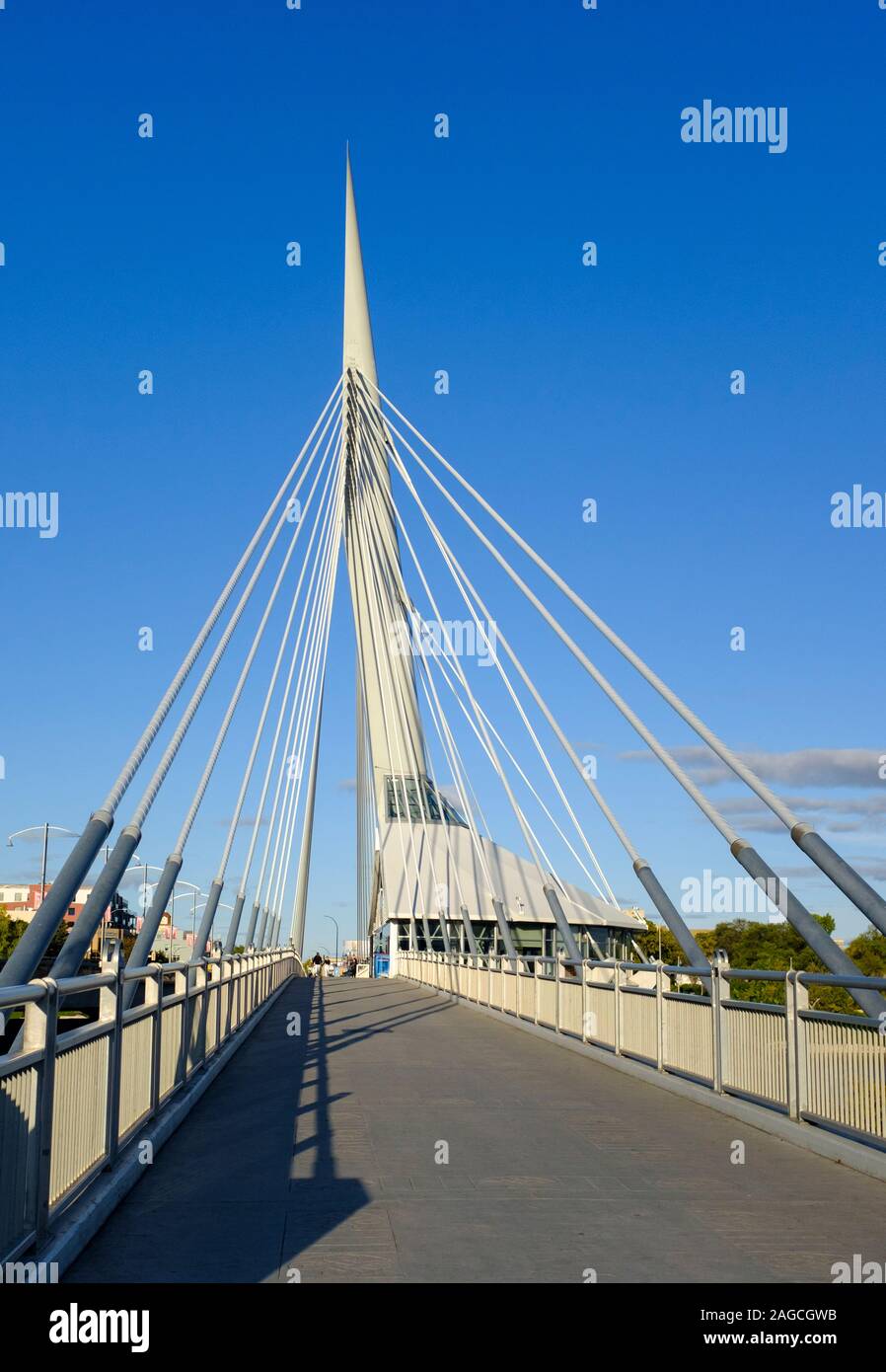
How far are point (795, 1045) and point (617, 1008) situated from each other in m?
6.56

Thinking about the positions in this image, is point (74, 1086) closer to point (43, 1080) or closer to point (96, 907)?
point (43, 1080)

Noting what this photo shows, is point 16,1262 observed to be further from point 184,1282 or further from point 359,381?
point 359,381

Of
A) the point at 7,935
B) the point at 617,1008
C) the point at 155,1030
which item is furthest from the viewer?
the point at 7,935

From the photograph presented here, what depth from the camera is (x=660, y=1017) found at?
14883 mm

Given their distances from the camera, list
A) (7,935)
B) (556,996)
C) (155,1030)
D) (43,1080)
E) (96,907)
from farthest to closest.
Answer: (7,935), (556,996), (96,907), (155,1030), (43,1080)

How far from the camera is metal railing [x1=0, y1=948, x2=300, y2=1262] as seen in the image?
593 cm

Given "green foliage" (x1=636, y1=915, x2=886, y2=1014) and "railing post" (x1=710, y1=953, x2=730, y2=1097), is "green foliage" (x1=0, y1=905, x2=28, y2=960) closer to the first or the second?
"green foliage" (x1=636, y1=915, x2=886, y2=1014)

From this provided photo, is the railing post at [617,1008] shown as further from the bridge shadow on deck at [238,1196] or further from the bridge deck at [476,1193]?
the bridge shadow on deck at [238,1196]

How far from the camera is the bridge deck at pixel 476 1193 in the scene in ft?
21.4

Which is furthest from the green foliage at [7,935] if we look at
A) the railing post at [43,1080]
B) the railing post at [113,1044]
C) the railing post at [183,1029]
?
the railing post at [43,1080]

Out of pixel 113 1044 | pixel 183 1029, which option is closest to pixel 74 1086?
pixel 113 1044

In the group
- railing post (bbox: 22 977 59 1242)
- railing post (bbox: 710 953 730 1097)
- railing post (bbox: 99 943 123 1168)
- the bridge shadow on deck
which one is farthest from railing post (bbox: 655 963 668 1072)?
railing post (bbox: 22 977 59 1242)

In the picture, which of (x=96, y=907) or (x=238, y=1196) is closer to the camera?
(x=238, y=1196)
